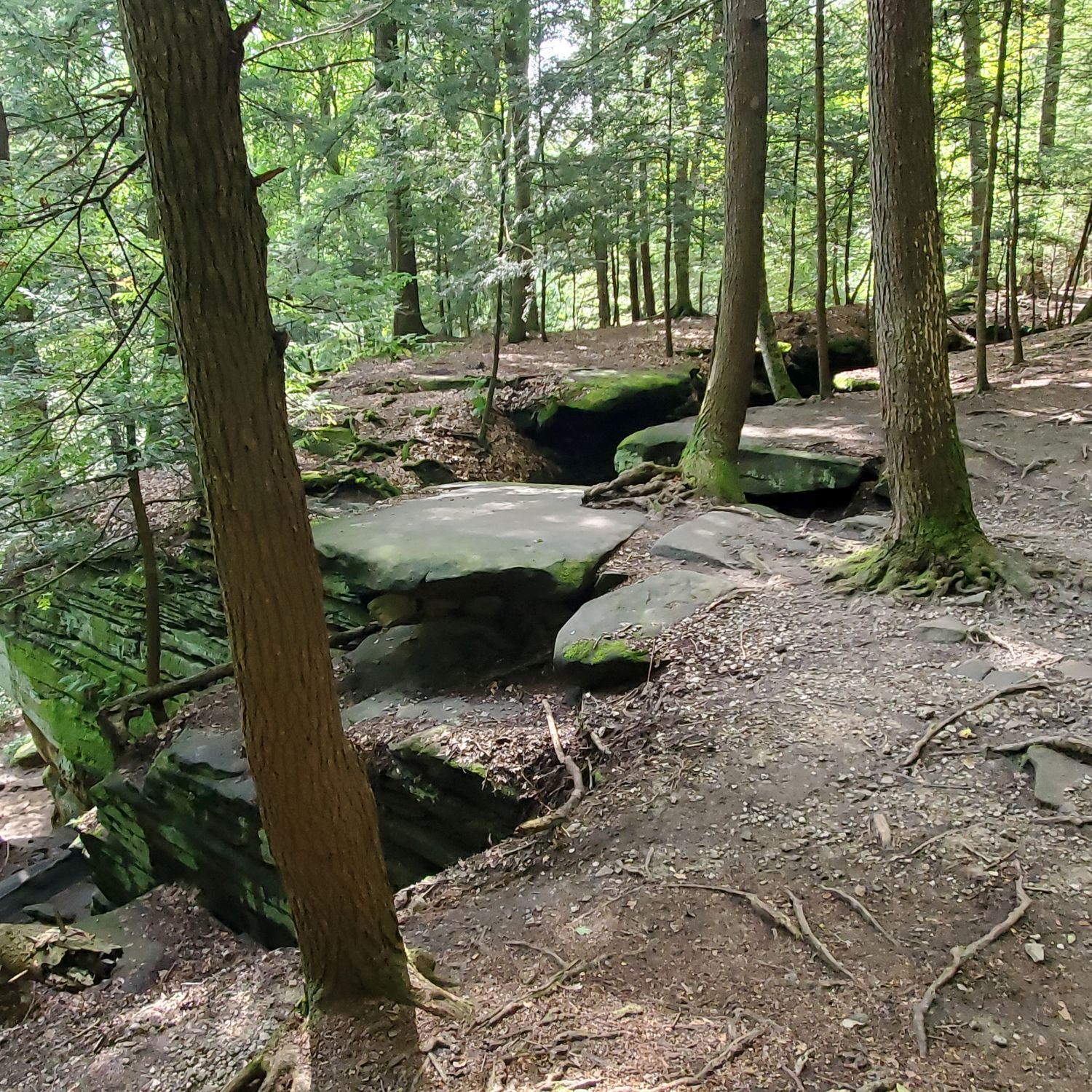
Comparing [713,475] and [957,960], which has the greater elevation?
[713,475]

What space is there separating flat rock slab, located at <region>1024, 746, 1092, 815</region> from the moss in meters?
2.56

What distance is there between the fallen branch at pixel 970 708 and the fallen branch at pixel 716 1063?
1.98 m

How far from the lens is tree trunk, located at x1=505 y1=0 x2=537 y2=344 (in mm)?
11172

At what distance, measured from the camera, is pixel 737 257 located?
27.9 feet

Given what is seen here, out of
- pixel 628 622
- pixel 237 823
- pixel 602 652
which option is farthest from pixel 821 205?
pixel 237 823

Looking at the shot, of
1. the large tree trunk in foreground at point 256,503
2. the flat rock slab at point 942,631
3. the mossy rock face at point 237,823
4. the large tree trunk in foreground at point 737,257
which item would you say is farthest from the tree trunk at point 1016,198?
the large tree trunk in foreground at point 256,503

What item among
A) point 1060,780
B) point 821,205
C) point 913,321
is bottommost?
point 1060,780

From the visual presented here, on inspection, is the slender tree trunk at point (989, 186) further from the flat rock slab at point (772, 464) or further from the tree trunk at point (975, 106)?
the flat rock slab at point (772, 464)

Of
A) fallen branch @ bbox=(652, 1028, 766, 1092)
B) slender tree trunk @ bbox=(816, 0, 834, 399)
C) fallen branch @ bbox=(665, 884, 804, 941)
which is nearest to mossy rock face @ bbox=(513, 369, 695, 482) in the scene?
slender tree trunk @ bbox=(816, 0, 834, 399)

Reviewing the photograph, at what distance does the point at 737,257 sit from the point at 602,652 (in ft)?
16.4

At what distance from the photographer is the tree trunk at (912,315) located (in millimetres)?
5520

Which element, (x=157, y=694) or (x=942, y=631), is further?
(x=157, y=694)

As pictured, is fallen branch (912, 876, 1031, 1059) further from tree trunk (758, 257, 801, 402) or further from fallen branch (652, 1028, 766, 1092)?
tree trunk (758, 257, 801, 402)

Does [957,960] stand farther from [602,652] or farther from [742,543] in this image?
[742,543]
